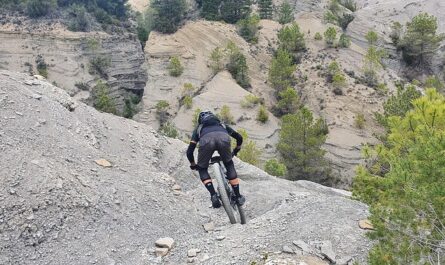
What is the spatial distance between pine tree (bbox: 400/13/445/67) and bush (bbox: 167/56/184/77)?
98.2 ft

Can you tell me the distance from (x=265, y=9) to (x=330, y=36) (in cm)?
1396

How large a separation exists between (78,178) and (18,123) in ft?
8.79

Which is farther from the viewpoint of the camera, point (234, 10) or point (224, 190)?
point (234, 10)

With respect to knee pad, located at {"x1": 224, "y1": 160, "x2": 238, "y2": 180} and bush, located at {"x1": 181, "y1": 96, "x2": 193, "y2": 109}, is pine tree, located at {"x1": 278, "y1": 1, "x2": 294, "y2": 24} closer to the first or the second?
bush, located at {"x1": 181, "y1": 96, "x2": 193, "y2": 109}

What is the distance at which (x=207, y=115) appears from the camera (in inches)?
382

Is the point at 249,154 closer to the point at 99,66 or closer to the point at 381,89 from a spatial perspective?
the point at 381,89

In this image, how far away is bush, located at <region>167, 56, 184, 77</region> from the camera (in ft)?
170

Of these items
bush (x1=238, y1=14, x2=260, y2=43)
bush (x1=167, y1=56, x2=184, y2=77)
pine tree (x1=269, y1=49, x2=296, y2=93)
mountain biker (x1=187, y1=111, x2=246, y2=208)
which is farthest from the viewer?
bush (x1=238, y1=14, x2=260, y2=43)

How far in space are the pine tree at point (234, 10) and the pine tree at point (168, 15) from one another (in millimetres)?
5876

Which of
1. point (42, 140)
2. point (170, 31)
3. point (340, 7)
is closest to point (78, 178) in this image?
point (42, 140)

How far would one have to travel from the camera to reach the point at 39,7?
58.6m

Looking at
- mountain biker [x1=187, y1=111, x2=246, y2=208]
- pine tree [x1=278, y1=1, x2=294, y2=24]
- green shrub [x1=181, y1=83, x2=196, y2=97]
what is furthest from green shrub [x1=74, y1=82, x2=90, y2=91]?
mountain biker [x1=187, y1=111, x2=246, y2=208]

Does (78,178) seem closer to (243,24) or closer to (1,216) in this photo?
(1,216)

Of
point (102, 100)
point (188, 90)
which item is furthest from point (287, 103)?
point (102, 100)
